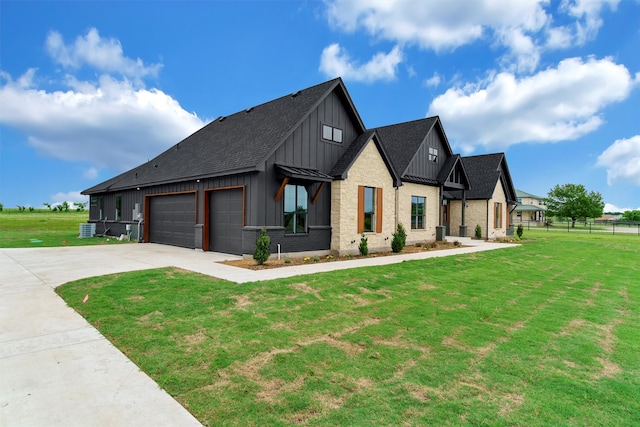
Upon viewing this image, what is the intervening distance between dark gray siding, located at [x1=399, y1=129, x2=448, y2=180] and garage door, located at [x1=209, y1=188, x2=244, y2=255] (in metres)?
10.6

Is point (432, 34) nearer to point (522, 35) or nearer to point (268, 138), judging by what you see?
point (522, 35)

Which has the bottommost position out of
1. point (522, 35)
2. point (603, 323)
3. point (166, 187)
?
point (603, 323)

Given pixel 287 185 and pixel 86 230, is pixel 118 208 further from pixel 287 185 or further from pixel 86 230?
pixel 287 185

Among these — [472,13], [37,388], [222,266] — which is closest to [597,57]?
[472,13]

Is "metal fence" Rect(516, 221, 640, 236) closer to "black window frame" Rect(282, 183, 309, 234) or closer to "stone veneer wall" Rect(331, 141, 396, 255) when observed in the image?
"stone veneer wall" Rect(331, 141, 396, 255)

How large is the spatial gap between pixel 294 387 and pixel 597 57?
2470 cm

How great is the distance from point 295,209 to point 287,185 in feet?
3.38

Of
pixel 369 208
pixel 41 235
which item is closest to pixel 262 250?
pixel 369 208

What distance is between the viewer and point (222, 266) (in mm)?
10562

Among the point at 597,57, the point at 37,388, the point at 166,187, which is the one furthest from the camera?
the point at 597,57

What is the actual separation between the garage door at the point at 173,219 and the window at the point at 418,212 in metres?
12.5

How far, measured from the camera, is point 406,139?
22250mm

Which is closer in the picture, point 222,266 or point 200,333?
point 200,333

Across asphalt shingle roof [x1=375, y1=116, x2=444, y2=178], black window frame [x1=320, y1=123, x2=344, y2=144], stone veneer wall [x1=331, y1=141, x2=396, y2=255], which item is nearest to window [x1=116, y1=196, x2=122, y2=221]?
black window frame [x1=320, y1=123, x2=344, y2=144]
